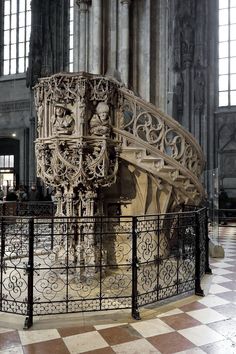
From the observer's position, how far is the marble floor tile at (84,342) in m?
3.25

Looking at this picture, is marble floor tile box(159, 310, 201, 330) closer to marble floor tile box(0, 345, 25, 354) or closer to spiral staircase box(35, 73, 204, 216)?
marble floor tile box(0, 345, 25, 354)

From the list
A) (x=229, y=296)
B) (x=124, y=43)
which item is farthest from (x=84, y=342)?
(x=124, y=43)

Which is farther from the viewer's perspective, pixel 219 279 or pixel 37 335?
pixel 219 279

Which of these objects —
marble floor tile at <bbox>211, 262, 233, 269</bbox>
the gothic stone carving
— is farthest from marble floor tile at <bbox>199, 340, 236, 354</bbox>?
marble floor tile at <bbox>211, 262, 233, 269</bbox>

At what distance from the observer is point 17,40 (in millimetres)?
22531

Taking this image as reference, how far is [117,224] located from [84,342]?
3.00 metres

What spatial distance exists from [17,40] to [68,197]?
19.8 meters

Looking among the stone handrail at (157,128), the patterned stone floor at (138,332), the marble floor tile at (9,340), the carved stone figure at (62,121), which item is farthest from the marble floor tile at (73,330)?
the stone handrail at (157,128)

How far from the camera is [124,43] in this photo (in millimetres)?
7664

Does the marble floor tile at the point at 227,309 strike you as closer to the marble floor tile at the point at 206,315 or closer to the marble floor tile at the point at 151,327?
the marble floor tile at the point at 206,315

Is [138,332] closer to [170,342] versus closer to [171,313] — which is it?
[170,342]

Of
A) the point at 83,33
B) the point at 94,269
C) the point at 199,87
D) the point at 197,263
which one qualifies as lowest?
the point at 94,269

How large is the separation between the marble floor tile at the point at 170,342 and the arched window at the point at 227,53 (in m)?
17.8

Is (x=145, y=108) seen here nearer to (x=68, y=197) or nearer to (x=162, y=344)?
(x=68, y=197)
